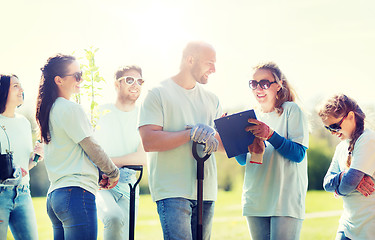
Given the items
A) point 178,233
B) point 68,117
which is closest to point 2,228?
point 68,117

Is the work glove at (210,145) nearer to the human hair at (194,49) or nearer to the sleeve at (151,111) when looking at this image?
the sleeve at (151,111)

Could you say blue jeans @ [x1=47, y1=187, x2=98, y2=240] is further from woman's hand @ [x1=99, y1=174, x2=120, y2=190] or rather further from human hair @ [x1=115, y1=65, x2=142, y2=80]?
human hair @ [x1=115, y1=65, x2=142, y2=80]

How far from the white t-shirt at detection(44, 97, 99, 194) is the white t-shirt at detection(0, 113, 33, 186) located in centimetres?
92

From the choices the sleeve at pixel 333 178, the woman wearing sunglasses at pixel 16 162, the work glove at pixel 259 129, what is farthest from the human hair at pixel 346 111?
the woman wearing sunglasses at pixel 16 162

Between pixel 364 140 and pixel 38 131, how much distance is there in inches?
80.0

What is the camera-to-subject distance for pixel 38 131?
8.64 ft

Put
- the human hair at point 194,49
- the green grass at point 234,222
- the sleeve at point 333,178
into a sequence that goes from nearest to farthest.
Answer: the human hair at point 194,49, the sleeve at point 333,178, the green grass at point 234,222

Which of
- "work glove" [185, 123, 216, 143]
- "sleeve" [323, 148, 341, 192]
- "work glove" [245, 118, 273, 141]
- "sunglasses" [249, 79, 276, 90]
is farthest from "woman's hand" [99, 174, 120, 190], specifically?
"sleeve" [323, 148, 341, 192]

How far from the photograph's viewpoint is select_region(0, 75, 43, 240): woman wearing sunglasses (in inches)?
123

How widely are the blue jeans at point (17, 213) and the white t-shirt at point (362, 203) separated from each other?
2.23m

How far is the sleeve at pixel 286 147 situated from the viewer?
102 inches

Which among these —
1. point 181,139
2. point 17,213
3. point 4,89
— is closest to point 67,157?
point 181,139

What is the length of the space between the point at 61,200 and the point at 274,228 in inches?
49.6

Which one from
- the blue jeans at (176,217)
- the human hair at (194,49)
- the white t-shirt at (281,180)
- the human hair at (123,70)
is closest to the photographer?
the blue jeans at (176,217)
